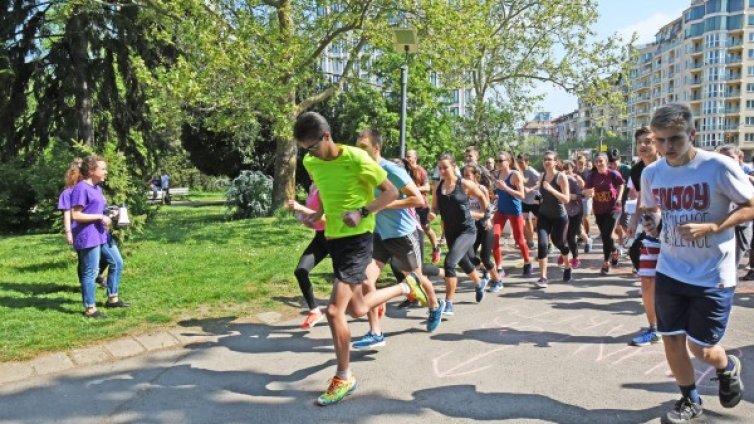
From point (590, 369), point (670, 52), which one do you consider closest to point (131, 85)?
point (590, 369)

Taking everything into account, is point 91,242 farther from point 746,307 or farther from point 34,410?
point 746,307

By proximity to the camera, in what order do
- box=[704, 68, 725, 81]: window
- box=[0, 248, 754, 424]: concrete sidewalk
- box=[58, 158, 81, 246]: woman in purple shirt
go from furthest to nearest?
box=[704, 68, 725, 81]: window, box=[58, 158, 81, 246]: woman in purple shirt, box=[0, 248, 754, 424]: concrete sidewalk

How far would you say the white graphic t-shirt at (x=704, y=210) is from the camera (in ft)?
10.9

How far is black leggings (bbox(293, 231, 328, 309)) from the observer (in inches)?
231

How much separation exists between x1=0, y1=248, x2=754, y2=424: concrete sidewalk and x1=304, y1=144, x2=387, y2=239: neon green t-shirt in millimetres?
1225

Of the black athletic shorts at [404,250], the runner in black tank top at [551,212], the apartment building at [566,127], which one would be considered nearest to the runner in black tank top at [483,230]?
the runner in black tank top at [551,212]

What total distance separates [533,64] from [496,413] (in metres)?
23.6

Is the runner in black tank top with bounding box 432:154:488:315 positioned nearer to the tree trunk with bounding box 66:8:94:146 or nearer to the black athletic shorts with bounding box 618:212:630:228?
the black athletic shorts with bounding box 618:212:630:228

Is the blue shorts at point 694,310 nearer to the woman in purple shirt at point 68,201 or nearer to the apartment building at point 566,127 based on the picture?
the woman in purple shirt at point 68,201

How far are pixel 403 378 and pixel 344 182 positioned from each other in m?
1.57

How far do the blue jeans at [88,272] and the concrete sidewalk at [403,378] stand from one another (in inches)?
43.4

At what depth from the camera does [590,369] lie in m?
4.55

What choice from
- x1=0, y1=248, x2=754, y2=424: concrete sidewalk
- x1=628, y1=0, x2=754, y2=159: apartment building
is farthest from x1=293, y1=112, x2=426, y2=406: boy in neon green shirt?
x1=628, y1=0, x2=754, y2=159: apartment building

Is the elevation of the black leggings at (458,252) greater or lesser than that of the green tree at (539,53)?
lesser
